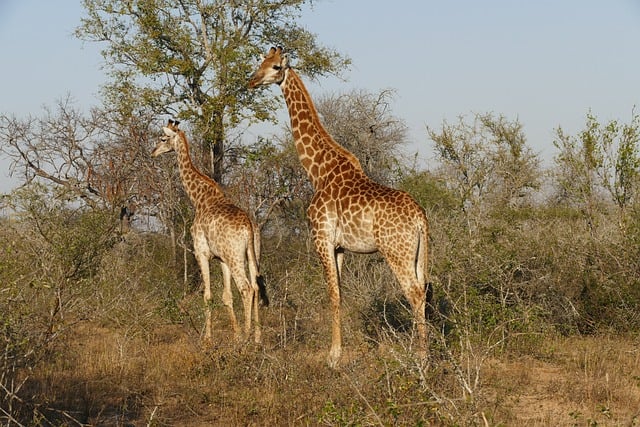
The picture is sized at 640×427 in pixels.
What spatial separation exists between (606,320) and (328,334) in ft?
11.2

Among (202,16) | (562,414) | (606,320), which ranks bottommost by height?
(562,414)

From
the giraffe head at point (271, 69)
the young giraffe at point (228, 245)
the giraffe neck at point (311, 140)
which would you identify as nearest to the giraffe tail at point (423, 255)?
the giraffe neck at point (311, 140)

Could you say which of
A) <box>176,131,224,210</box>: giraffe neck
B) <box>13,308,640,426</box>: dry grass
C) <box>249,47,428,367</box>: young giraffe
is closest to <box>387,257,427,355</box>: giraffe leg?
<box>249,47,428,367</box>: young giraffe

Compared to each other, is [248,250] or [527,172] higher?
[527,172]

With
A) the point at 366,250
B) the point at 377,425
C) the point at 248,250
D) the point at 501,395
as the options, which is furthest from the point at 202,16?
the point at 377,425

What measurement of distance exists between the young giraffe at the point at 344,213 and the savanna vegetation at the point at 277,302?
0.37 m

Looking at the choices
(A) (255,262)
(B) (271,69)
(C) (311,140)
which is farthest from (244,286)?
(B) (271,69)

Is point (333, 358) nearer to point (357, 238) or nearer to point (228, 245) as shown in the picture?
point (357, 238)

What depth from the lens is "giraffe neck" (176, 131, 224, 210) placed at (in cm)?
1007

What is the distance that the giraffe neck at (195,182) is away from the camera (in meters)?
10.1

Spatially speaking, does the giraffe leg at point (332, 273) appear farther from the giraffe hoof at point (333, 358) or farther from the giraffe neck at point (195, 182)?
the giraffe neck at point (195, 182)

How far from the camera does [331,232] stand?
8148 mm

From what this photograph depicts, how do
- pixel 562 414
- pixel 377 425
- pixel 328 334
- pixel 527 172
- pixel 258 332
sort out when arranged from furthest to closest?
pixel 527 172, pixel 328 334, pixel 258 332, pixel 562 414, pixel 377 425

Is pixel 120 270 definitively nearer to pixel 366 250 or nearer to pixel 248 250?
pixel 248 250
